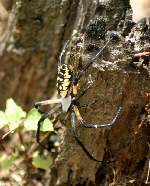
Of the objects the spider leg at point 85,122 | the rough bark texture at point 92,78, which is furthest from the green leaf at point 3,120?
the spider leg at point 85,122

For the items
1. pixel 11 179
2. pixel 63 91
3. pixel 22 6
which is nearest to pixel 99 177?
pixel 63 91

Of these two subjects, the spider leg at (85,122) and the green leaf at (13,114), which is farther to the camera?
the green leaf at (13,114)

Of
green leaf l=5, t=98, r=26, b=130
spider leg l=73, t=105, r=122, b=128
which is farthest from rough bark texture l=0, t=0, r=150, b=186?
green leaf l=5, t=98, r=26, b=130

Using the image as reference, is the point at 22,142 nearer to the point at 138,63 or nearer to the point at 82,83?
the point at 82,83

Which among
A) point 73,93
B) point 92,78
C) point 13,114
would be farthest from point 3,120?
point 92,78

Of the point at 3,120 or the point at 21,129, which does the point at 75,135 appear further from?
the point at 21,129

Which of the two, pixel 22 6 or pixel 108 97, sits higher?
pixel 22 6

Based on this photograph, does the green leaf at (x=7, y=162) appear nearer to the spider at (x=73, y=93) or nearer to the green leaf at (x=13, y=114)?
the green leaf at (x=13, y=114)
